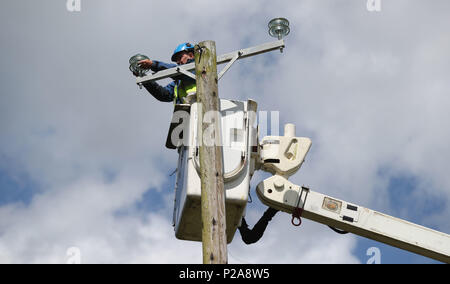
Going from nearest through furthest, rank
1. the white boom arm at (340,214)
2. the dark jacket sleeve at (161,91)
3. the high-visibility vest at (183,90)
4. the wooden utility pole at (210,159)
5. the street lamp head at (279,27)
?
the wooden utility pole at (210,159), the street lamp head at (279,27), the white boom arm at (340,214), the dark jacket sleeve at (161,91), the high-visibility vest at (183,90)

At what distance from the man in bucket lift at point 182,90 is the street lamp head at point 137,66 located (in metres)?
0.04

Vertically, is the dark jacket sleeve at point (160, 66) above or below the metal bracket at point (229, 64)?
above

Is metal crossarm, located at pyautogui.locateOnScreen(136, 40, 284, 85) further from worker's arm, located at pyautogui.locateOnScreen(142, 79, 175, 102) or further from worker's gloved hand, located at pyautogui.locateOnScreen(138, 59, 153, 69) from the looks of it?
worker's arm, located at pyautogui.locateOnScreen(142, 79, 175, 102)

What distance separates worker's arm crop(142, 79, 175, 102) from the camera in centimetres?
750

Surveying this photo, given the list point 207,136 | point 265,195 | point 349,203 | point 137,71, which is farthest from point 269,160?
point 137,71

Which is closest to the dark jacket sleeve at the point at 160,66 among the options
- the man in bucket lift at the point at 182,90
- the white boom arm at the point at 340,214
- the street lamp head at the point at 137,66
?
the man in bucket lift at the point at 182,90

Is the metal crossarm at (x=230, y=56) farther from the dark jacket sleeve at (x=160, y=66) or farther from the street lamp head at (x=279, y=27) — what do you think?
the dark jacket sleeve at (x=160, y=66)

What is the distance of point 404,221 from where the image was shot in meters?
7.01

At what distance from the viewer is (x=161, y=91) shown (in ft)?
25.2

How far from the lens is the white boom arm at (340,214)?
6.93 m

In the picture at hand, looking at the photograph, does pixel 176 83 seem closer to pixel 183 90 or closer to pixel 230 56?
pixel 183 90

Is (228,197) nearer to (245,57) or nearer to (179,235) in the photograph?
(179,235)

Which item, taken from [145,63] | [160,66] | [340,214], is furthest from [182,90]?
[340,214]
